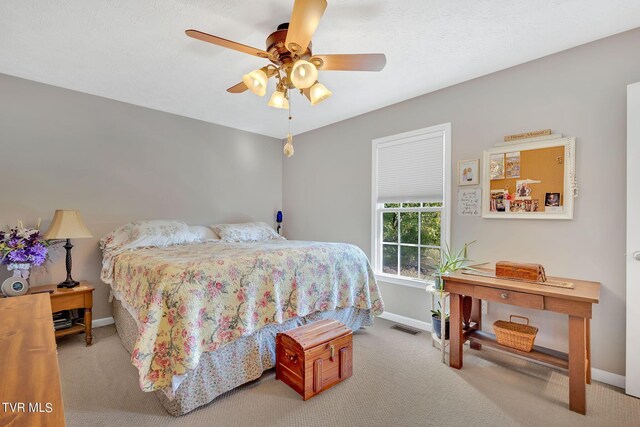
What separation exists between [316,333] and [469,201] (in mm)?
1847

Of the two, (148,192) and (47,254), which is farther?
(148,192)

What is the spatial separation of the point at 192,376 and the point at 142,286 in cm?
69

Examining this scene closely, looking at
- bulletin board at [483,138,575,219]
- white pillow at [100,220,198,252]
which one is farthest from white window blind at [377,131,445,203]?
white pillow at [100,220,198,252]

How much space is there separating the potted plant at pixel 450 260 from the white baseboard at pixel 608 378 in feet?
3.72

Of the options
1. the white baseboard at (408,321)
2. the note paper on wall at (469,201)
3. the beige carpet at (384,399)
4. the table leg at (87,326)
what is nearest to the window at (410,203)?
the note paper on wall at (469,201)

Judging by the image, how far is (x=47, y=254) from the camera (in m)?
2.88

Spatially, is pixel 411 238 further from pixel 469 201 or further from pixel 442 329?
pixel 442 329

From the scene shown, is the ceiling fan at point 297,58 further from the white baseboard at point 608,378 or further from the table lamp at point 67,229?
the white baseboard at point 608,378

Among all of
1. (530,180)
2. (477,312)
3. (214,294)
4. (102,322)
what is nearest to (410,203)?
(530,180)

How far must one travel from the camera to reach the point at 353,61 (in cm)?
182

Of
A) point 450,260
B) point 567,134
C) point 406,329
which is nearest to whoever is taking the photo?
point 567,134

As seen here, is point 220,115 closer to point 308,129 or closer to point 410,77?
point 308,129

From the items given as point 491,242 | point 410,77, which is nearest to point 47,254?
point 410,77

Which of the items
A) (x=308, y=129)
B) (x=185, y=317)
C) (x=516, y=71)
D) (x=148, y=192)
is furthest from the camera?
(x=308, y=129)
